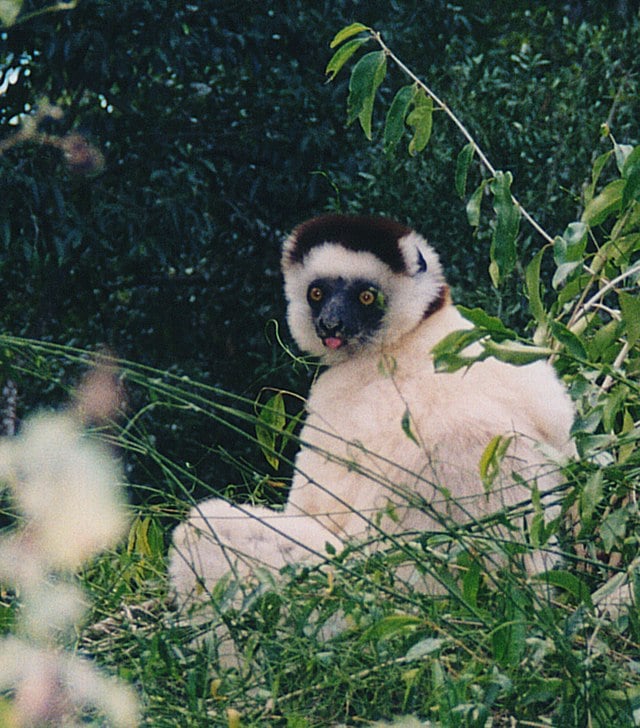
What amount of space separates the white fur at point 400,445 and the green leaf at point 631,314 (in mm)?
463

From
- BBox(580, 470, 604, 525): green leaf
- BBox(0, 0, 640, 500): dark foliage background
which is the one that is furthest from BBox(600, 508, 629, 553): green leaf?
BBox(0, 0, 640, 500): dark foliage background

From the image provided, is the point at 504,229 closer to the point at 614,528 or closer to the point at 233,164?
the point at 614,528

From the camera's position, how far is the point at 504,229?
2510 mm

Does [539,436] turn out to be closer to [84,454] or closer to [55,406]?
[84,454]

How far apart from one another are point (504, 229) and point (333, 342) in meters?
1.46

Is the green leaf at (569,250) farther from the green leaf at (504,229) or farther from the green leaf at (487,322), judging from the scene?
the green leaf at (487,322)

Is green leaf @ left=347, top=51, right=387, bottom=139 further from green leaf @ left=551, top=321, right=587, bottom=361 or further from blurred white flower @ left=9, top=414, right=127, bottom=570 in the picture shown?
blurred white flower @ left=9, top=414, right=127, bottom=570

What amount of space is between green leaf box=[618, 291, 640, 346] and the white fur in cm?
46

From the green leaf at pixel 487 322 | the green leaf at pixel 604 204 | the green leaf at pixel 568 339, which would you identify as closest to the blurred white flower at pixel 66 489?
the green leaf at pixel 487 322

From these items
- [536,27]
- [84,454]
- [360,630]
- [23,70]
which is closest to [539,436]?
[360,630]

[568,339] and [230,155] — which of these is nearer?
[568,339]

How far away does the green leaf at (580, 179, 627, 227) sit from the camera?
2.61 meters

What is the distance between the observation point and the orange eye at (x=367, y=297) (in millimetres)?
4035

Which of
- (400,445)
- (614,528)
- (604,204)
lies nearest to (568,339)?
(614,528)
